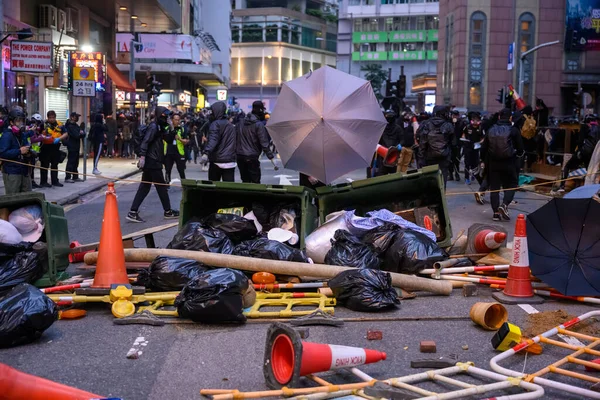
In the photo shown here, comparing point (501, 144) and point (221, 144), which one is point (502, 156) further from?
point (221, 144)

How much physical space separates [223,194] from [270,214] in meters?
0.59

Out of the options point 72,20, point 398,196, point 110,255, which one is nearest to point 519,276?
point 398,196

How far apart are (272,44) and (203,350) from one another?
11243 cm

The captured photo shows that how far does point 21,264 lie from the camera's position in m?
6.95

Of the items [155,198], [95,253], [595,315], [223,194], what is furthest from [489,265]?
[155,198]

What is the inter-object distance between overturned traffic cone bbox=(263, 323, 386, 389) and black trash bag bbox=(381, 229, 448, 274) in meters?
2.83

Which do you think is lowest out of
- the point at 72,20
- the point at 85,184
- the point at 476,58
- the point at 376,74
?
the point at 85,184

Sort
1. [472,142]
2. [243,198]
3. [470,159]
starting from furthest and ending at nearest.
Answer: [470,159] < [472,142] < [243,198]

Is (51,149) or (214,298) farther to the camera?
(51,149)

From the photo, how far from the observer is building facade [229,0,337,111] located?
377 feet

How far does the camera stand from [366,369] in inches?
198

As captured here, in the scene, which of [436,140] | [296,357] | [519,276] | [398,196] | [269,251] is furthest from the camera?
[436,140]

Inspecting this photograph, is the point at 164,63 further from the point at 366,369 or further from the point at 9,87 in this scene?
the point at 366,369

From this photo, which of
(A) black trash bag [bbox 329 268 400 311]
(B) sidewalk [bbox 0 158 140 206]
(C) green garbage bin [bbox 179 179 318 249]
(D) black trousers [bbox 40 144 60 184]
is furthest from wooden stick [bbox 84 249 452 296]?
(D) black trousers [bbox 40 144 60 184]
